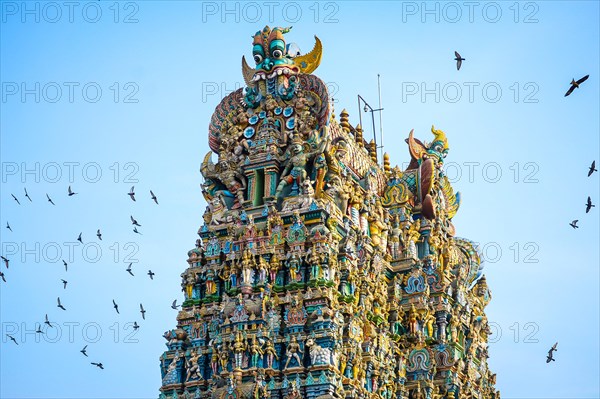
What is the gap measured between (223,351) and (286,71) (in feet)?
27.0

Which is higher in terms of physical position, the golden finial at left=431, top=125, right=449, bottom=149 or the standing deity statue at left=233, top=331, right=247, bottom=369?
the golden finial at left=431, top=125, right=449, bottom=149

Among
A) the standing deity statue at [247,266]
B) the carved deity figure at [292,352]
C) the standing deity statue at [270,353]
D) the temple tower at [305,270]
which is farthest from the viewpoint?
the standing deity statue at [247,266]

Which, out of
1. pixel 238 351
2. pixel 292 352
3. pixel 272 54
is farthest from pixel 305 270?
pixel 272 54

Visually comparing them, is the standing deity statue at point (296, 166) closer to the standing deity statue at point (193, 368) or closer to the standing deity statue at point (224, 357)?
the standing deity statue at point (224, 357)

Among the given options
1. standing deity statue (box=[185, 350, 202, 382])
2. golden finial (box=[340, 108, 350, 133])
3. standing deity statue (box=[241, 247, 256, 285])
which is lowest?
standing deity statue (box=[185, 350, 202, 382])

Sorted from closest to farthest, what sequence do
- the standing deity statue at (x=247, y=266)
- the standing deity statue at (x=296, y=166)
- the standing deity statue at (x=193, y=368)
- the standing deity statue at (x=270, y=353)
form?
the standing deity statue at (x=270, y=353), the standing deity statue at (x=193, y=368), the standing deity statue at (x=247, y=266), the standing deity statue at (x=296, y=166)

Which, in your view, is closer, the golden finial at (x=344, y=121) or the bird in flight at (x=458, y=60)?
the bird in flight at (x=458, y=60)

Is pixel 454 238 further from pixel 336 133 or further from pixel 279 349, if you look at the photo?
pixel 279 349

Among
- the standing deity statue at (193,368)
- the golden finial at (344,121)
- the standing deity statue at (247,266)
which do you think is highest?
the golden finial at (344,121)

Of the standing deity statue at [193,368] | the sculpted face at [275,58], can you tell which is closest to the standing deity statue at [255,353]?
the standing deity statue at [193,368]

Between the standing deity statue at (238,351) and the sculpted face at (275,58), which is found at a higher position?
the sculpted face at (275,58)

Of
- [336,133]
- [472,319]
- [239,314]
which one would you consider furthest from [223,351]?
[472,319]

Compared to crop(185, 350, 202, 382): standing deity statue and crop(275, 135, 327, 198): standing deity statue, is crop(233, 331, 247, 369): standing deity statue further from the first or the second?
crop(275, 135, 327, 198): standing deity statue

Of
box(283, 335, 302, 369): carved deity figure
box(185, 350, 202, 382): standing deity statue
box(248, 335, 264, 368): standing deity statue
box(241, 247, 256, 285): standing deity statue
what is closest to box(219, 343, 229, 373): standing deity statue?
box(248, 335, 264, 368): standing deity statue
